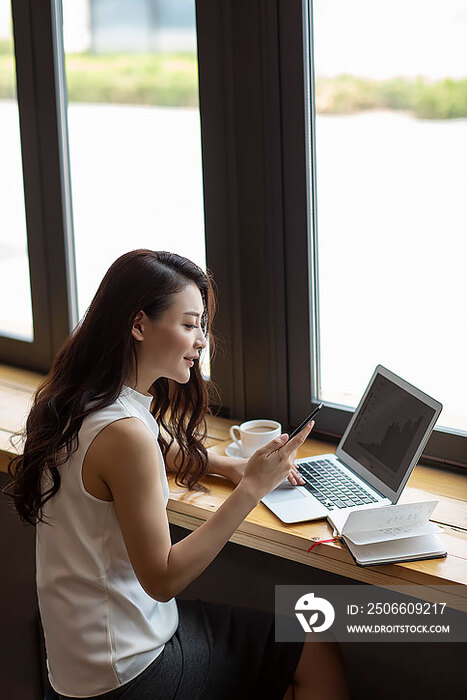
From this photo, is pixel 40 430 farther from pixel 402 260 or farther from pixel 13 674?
pixel 13 674

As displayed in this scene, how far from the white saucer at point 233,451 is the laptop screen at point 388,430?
217mm

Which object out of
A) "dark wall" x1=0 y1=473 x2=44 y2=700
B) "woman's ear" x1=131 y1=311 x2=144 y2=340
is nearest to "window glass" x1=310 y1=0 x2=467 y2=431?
"woman's ear" x1=131 y1=311 x2=144 y2=340

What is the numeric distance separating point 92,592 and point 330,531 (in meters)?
0.41

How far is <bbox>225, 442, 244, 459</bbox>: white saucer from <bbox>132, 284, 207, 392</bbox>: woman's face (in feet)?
1.05

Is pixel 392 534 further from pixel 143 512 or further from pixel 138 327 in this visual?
pixel 138 327

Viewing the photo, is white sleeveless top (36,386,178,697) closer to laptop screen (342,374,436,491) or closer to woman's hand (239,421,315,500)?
woman's hand (239,421,315,500)

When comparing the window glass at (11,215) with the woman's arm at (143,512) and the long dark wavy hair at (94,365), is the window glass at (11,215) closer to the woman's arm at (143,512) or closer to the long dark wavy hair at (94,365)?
the long dark wavy hair at (94,365)

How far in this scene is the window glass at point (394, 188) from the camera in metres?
1.58

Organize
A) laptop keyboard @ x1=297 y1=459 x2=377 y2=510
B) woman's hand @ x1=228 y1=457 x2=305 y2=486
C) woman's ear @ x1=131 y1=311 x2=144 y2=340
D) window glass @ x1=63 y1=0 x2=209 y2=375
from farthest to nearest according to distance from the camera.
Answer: window glass @ x1=63 y1=0 x2=209 y2=375
woman's hand @ x1=228 y1=457 x2=305 y2=486
laptop keyboard @ x1=297 y1=459 x2=377 y2=510
woman's ear @ x1=131 y1=311 x2=144 y2=340

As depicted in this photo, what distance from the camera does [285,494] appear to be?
1603mm

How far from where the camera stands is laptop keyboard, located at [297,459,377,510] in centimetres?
155

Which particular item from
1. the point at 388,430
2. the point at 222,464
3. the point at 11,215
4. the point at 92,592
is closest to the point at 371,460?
the point at 388,430

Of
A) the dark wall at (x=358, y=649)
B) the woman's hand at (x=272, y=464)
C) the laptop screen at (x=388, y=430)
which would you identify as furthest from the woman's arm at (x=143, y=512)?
the dark wall at (x=358, y=649)

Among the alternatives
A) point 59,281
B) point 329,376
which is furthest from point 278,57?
point 59,281
